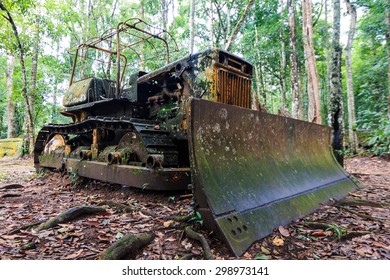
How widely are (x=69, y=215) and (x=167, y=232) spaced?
1077 millimetres

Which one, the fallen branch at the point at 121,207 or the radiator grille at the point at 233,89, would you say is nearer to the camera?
the fallen branch at the point at 121,207

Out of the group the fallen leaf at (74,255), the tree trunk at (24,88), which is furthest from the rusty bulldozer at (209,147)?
the tree trunk at (24,88)

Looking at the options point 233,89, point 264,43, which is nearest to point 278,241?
point 233,89

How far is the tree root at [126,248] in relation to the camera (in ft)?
5.82

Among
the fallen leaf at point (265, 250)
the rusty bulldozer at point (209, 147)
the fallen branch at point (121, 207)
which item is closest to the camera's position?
the fallen leaf at point (265, 250)

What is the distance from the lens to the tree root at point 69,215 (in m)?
2.45

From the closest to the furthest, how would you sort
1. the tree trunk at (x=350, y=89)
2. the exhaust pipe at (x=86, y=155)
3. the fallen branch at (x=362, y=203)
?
1. the fallen branch at (x=362, y=203)
2. the exhaust pipe at (x=86, y=155)
3. the tree trunk at (x=350, y=89)

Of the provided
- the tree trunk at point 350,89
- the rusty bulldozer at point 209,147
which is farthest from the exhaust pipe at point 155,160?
the tree trunk at point 350,89

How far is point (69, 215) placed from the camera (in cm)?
265

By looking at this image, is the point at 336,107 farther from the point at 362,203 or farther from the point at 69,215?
the point at 69,215

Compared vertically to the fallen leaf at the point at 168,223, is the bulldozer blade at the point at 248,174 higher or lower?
higher

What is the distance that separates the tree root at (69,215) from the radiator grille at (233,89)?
2.10 meters

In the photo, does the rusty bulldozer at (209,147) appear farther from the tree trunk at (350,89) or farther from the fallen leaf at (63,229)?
the tree trunk at (350,89)

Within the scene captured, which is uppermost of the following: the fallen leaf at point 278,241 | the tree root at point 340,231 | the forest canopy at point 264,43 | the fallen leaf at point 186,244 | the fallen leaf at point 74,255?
the forest canopy at point 264,43
